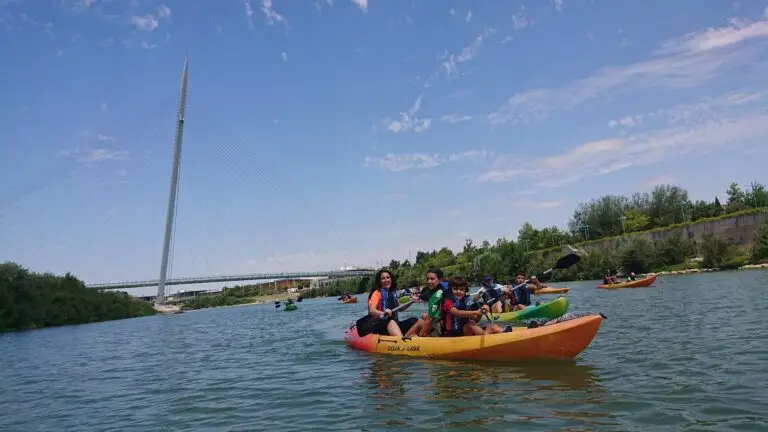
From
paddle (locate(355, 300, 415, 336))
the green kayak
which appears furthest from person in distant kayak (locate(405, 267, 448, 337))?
the green kayak

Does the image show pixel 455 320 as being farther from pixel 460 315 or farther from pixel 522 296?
pixel 522 296

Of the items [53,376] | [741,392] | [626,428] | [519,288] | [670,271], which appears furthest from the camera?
[670,271]

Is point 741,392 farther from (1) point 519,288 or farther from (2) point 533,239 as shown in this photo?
(2) point 533,239

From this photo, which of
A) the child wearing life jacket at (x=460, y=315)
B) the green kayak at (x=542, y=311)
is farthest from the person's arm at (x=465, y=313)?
the green kayak at (x=542, y=311)

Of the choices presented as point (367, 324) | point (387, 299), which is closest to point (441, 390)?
point (387, 299)

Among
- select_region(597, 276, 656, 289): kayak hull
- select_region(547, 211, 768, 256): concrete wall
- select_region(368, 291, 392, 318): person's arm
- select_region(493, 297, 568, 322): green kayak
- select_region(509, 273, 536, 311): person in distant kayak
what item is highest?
select_region(547, 211, 768, 256): concrete wall

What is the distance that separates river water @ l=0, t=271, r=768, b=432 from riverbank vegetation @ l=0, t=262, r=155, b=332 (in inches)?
1508

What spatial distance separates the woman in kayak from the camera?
11.7 meters

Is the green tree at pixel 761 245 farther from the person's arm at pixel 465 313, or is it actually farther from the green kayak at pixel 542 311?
the person's arm at pixel 465 313

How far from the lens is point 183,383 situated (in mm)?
11219

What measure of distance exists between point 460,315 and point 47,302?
50630 millimetres

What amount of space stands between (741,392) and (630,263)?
5812 cm

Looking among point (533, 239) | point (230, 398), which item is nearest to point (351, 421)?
point (230, 398)

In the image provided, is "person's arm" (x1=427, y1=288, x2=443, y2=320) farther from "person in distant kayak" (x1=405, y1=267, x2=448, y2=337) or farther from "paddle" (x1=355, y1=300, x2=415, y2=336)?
"paddle" (x1=355, y1=300, x2=415, y2=336)
